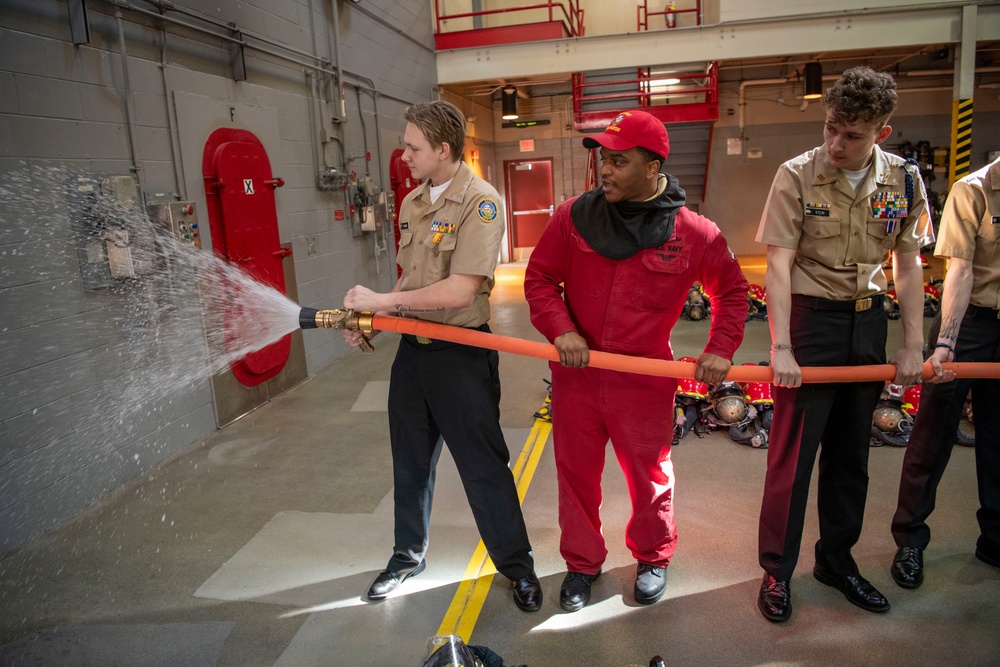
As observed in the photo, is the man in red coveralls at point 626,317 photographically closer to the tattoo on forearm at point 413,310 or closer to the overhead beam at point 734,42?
the tattoo on forearm at point 413,310

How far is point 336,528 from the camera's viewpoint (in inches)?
152

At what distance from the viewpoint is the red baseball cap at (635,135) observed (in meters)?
2.49

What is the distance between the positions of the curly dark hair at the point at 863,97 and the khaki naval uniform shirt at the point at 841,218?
221 millimetres

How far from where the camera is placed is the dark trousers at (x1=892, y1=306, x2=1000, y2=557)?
3.03 m

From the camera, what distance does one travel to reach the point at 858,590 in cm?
295

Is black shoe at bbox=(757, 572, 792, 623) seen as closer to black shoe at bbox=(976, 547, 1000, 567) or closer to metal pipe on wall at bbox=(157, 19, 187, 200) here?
black shoe at bbox=(976, 547, 1000, 567)

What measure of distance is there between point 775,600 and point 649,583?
20.7 inches

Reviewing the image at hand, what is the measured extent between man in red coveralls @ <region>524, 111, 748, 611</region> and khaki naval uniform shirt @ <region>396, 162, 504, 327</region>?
0.71 feet

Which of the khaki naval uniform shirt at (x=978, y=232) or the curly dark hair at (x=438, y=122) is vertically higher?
the curly dark hair at (x=438, y=122)

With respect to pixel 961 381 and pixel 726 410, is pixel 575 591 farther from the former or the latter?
pixel 726 410

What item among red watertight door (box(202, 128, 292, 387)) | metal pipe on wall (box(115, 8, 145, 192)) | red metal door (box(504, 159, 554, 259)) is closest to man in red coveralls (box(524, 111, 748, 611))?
metal pipe on wall (box(115, 8, 145, 192))

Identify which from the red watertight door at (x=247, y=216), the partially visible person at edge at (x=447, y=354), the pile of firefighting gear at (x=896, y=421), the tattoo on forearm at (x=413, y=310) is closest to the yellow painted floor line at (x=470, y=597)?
the partially visible person at edge at (x=447, y=354)

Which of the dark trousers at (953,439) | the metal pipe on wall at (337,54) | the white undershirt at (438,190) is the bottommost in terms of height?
the dark trousers at (953,439)

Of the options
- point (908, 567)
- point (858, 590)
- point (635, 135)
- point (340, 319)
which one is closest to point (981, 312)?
point (908, 567)
